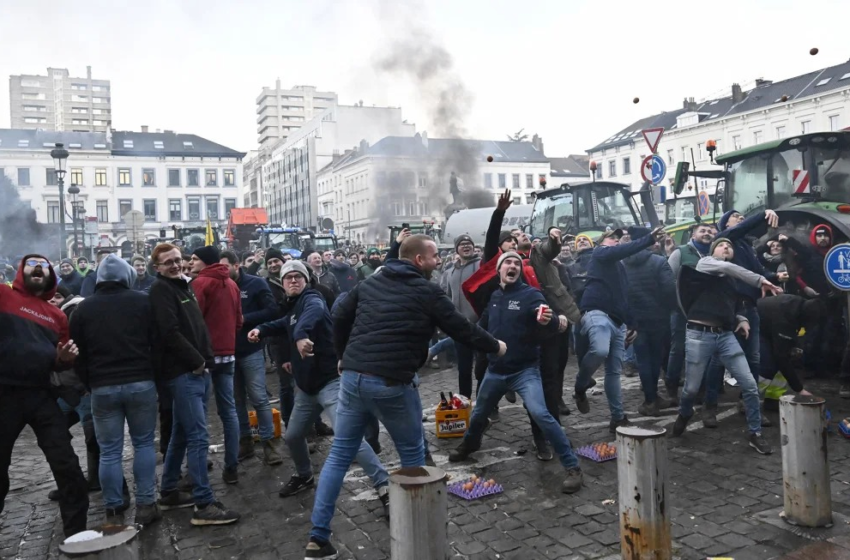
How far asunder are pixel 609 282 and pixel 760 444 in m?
2.09

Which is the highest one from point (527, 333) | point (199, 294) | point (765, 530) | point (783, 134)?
point (783, 134)

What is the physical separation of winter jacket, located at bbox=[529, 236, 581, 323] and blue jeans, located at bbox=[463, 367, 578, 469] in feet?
3.80

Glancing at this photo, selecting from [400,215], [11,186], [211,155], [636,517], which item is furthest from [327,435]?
[211,155]

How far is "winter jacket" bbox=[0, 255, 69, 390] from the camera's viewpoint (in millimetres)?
4688

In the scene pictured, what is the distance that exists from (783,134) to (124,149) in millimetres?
62868

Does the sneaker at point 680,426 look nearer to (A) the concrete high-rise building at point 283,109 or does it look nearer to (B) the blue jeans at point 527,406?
(B) the blue jeans at point 527,406

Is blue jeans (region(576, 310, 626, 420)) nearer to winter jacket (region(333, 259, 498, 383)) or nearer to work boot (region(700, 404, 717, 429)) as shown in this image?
work boot (region(700, 404, 717, 429))

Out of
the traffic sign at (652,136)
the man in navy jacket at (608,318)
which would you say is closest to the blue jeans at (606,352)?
the man in navy jacket at (608,318)

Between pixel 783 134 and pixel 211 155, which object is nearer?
pixel 783 134

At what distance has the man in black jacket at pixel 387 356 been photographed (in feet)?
14.9

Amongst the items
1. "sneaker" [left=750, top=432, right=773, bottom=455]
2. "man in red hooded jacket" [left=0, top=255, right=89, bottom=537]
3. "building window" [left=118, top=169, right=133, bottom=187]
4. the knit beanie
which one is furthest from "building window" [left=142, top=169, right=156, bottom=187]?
"sneaker" [left=750, top=432, right=773, bottom=455]

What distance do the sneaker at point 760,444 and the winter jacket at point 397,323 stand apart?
3.02 meters

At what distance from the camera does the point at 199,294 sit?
→ 6160 millimetres

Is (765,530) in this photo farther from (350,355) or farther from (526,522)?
(350,355)
